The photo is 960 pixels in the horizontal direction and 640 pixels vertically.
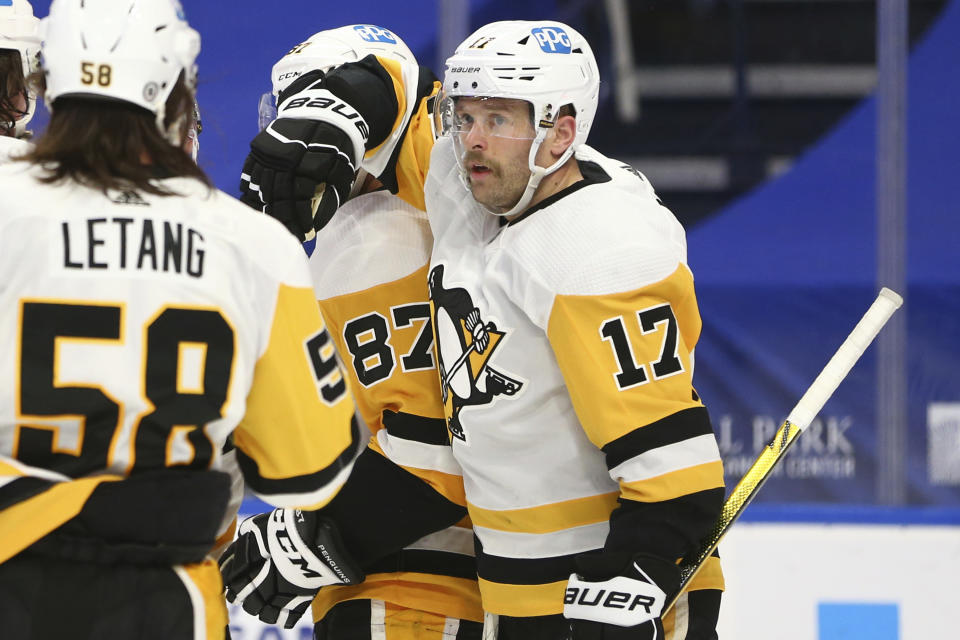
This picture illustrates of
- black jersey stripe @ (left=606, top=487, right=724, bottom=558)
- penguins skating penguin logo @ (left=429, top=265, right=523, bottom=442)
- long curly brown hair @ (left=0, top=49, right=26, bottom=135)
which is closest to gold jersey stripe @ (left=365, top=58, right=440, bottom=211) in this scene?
penguins skating penguin logo @ (left=429, top=265, right=523, bottom=442)

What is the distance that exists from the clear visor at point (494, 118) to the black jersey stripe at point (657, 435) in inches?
18.3

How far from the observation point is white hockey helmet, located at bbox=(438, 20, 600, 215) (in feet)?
5.99

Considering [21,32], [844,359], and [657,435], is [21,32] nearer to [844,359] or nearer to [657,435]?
[657,435]

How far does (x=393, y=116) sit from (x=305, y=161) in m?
0.24

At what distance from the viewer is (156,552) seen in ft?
4.28

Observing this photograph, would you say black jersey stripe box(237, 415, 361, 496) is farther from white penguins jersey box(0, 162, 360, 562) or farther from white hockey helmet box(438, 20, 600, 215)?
white hockey helmet box(438, 20, 600, 215)

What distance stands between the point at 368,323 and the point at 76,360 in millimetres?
869

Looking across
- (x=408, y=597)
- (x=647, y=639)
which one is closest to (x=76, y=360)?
(x=647, y=639)

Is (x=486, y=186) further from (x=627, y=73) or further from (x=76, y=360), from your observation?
(x=627, y=73)

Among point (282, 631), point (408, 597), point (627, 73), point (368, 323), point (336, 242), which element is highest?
point (627, 73)

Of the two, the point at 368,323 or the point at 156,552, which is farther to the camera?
the point at 368,323

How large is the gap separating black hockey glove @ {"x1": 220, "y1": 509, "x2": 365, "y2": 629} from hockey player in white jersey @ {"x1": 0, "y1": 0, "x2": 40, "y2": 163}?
29.0 inches

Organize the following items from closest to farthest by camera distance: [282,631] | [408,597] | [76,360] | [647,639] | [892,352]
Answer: [76,360], [647,639], [408,597], [282,631], [892,352]

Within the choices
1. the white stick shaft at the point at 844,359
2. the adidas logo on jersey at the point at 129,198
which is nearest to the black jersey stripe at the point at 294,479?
the adidas logo on jersey at the point at 129,198
